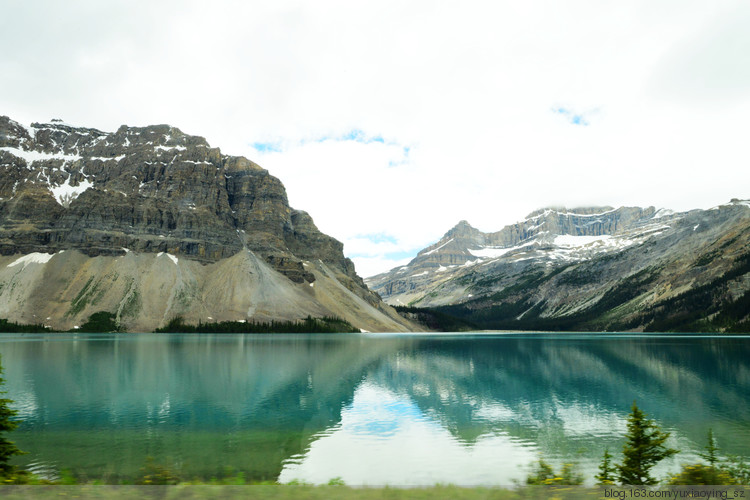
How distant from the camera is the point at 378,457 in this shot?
30578 millimetres

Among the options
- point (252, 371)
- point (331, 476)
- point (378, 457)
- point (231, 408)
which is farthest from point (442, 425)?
point (252, 371)

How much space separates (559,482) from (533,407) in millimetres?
32072

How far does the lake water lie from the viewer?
28.2 meters

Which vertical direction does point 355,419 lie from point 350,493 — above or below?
below

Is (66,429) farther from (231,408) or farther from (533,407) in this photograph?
(533,407)

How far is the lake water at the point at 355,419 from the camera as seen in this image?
2822cm

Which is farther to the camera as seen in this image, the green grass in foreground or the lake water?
the lake water

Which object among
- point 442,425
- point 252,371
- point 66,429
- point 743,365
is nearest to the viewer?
point 66,429

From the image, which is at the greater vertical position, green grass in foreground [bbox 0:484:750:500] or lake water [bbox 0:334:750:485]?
green grass in foreground [bbox 0:484:750:500]

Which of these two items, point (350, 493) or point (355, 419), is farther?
point (355, 419)

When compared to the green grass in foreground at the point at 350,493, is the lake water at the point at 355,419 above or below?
below

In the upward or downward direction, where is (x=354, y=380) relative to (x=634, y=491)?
downward

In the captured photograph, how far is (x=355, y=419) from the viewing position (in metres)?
42.5

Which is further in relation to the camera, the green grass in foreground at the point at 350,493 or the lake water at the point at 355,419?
the lake water at the point at 355,419
